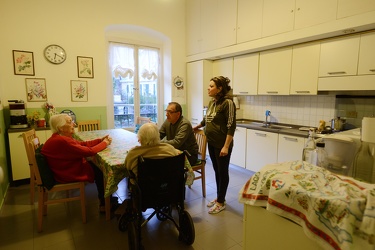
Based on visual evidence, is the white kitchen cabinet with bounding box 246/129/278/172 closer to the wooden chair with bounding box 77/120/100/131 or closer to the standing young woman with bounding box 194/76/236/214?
the standing young woman with bounding box 194/76/236/214

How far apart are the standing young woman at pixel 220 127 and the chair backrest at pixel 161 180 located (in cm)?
66

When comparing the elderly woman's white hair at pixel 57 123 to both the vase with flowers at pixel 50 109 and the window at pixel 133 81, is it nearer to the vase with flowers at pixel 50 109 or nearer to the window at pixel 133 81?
the vase with flowers at pixel 50 109

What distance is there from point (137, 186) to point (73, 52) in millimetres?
2950

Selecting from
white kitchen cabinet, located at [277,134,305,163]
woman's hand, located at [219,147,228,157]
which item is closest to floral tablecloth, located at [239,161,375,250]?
woman's hand, located at [219,147,228,157]

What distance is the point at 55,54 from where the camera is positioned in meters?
3.48

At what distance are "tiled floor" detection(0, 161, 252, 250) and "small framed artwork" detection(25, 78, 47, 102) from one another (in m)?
1.45

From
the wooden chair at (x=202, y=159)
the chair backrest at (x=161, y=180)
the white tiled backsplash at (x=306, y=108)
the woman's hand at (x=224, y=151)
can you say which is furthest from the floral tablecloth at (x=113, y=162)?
the white tiled backsplash at (x=306, y=108)

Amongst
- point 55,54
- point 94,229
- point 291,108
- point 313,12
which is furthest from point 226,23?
point 94,229

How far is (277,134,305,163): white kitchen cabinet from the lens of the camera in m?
2.91

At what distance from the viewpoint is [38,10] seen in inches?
131

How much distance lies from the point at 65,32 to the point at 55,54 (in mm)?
390

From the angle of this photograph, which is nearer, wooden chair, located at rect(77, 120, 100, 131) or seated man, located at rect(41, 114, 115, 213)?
seated man, located at rect(41, 114, 115, 213)

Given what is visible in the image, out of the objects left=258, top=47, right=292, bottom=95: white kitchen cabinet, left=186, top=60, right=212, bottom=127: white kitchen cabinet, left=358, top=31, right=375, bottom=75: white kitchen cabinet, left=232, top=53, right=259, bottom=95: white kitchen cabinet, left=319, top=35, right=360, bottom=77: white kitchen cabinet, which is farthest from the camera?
left=186, top=60, right=212, bottom=127: white kitchen cabinet

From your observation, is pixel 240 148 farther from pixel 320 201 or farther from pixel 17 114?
pixel 17 114
